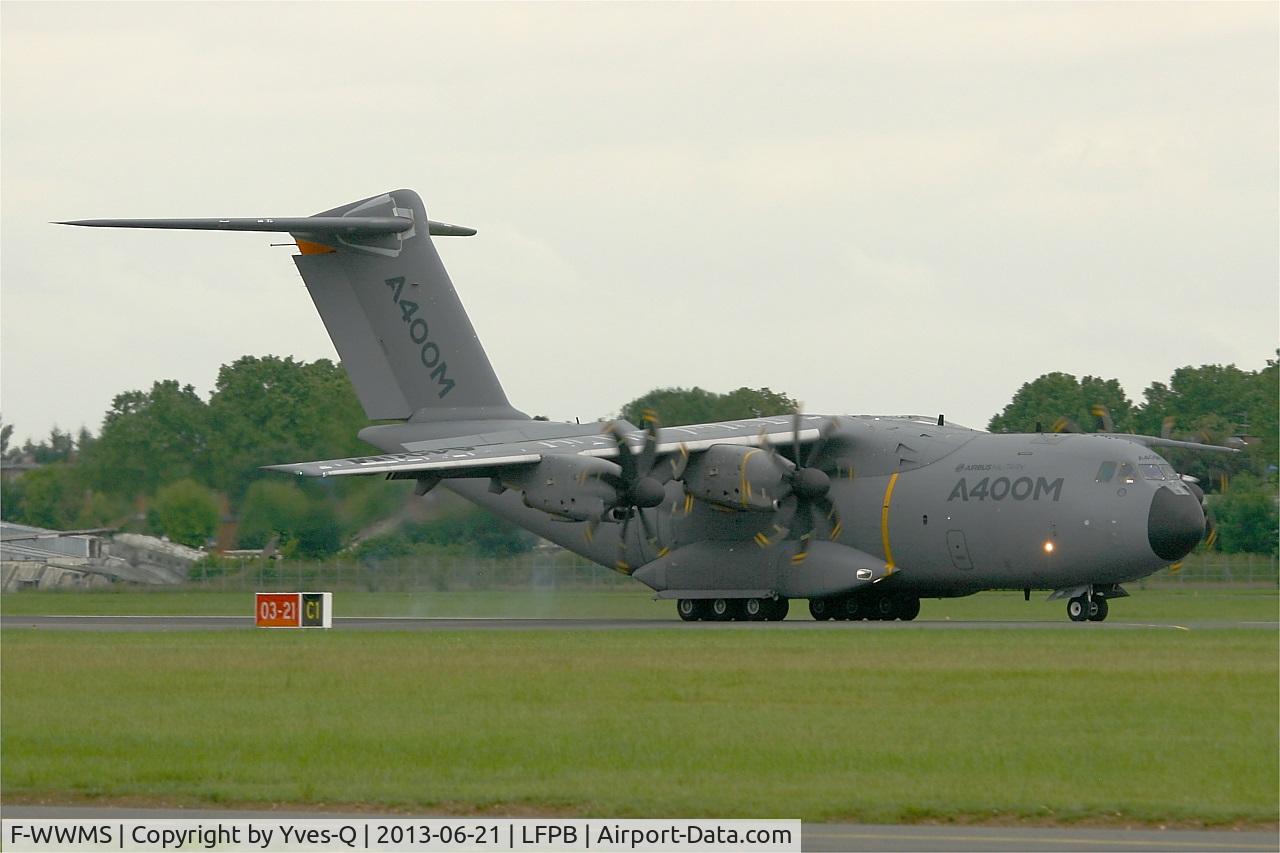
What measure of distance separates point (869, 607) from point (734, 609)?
8.66ft

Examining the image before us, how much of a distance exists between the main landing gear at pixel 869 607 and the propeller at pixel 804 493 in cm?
144

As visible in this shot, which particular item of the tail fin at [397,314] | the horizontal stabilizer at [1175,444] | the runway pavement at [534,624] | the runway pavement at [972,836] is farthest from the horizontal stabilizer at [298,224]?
the runway pavement at [972,836]

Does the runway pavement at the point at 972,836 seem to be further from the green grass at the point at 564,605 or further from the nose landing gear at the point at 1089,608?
the green grass at the point at 564,605

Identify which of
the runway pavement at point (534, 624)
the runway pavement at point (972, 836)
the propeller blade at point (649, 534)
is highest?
the propeller blade at point (649, 534)

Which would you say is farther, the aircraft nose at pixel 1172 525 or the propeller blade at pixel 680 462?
the propeller blade at pixel 680 462

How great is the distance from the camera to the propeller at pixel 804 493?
3425 cm

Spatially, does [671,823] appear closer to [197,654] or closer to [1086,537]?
[197,654]

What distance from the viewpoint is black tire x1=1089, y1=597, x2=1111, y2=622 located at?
33.1m

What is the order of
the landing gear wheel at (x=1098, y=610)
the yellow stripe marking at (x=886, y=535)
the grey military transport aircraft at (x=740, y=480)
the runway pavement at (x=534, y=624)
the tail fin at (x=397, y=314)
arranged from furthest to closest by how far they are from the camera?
the tail fin at (x=397, y=314) < the yellow stripe marking at (x=886, y=535) < the landing gear wheel at (x=1098, y=610) < the grey military transport aircraft at (x=740, y=480) < the runway pavement at (x=534, y=624)

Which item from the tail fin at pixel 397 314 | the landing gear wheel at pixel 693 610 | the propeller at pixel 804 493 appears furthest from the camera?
the tail fin at pixel 397 314

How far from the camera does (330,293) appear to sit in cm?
3909

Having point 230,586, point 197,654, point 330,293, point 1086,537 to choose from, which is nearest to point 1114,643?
point 1086,537

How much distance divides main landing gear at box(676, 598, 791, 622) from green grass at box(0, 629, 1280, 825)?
960 cm

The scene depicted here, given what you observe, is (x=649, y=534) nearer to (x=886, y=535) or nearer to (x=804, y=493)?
(x=804, y=493)
